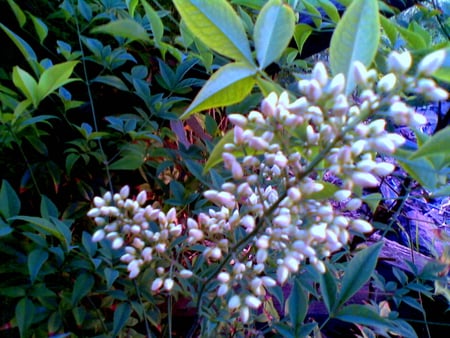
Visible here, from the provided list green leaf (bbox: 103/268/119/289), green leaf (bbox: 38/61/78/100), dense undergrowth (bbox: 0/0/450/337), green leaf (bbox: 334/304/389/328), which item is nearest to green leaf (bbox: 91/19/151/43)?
dense undergrowth (bbox: 0/0/450/337)

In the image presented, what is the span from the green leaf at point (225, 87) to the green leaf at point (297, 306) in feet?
1.02

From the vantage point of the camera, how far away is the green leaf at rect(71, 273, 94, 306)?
2.09 ft

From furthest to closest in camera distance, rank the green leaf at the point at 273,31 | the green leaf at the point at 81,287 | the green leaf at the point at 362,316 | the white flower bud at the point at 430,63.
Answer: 1. the green leaf at the point at 81,287
2. the green leaf at the point at 362,316
3. the green leaf at the point at 273,31
4. the white flower bud at the point at 430,63

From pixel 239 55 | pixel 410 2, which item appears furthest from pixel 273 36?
pixel 410 2

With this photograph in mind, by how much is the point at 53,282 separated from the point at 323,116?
0.59 m

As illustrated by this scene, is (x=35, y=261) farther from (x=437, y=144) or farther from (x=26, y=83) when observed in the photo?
(x=437, y=144)

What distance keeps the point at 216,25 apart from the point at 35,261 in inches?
16.9

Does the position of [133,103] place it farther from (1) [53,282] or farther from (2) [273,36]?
(2) [273,36]

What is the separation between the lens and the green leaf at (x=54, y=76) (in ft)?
1.83

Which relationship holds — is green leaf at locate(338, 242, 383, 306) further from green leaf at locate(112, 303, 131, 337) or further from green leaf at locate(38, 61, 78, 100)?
green leaf at locate(38, 61, 78, 100)

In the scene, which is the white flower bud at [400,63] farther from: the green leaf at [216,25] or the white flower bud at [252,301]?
the white flower bud at [252,301]

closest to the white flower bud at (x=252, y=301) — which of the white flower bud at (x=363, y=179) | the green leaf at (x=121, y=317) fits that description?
the white flower bud at (x=363, y=179)

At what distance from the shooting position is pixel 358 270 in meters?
0.56

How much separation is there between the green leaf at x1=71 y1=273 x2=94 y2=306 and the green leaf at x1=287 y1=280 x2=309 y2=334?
317 mm
